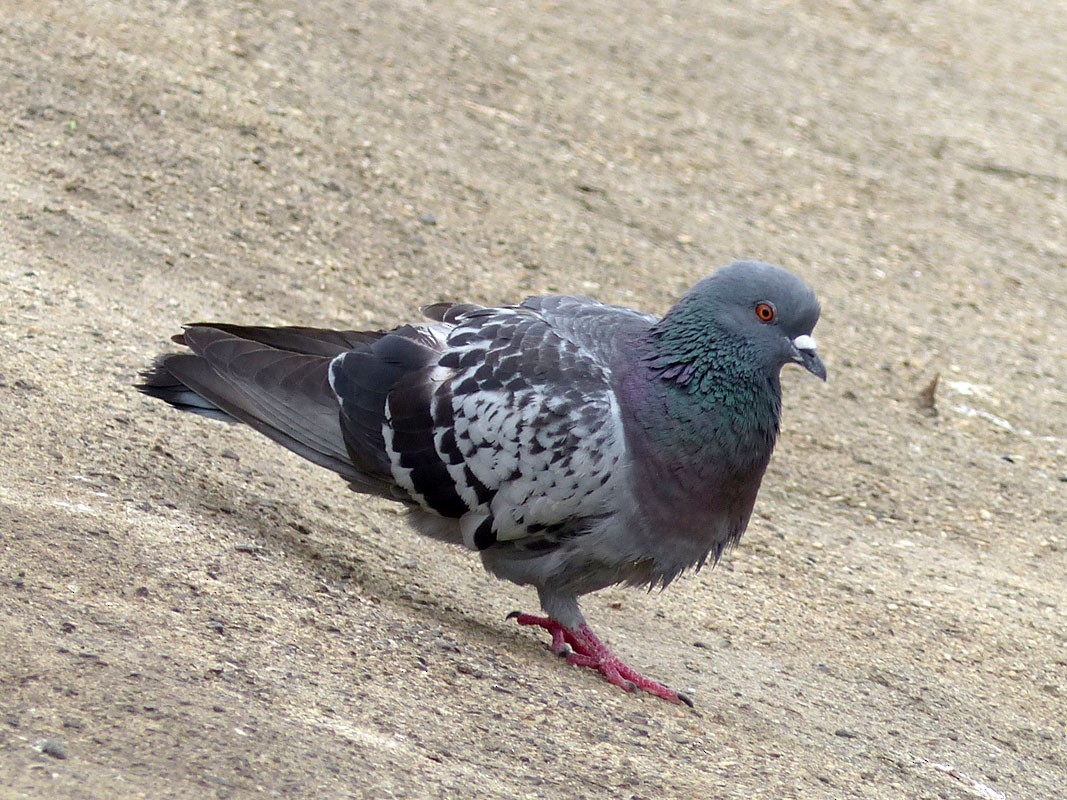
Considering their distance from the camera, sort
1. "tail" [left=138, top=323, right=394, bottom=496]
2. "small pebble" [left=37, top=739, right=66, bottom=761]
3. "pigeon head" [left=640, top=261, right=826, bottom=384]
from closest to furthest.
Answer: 1. "small pebble" [left=37, top=739, right=66, bottom=761]
2. "pigeon head" [left=640, top=261, right=826, bottom=384]
3. "tail" [left=138, top=323, right=394, bottom=496]

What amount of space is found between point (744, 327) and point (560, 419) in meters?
0.73

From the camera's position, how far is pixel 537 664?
476cm

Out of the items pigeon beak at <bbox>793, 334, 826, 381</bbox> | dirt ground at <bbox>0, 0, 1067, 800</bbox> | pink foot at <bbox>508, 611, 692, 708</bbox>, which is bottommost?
pink foot at <bbox>508, 611, 692, 708</bbox>

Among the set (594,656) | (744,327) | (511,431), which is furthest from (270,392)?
(744,327)

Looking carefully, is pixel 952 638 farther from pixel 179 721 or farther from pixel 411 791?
pixel 179 721

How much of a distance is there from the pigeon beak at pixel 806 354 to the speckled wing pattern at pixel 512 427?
63cm

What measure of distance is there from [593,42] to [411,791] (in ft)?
27.1

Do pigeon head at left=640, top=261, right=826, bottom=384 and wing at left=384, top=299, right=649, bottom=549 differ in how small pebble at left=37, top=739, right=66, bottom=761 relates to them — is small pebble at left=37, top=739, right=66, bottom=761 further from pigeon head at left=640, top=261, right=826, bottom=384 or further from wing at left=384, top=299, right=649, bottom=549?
pigeon head at left=640, top=261, right=826, bottom=384

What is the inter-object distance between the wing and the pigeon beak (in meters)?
0.65

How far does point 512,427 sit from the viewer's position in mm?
4656

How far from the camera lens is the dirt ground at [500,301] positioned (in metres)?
3.95

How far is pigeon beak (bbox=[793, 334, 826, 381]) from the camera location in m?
4.77

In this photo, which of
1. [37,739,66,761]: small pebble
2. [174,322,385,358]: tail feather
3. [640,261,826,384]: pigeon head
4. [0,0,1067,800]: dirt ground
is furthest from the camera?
[174,322,385,358]: tail feather

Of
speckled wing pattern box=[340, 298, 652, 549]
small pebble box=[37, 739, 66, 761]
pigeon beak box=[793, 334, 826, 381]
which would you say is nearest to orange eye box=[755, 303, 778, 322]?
pigeon beak box=[793, 334, 826, 381]
